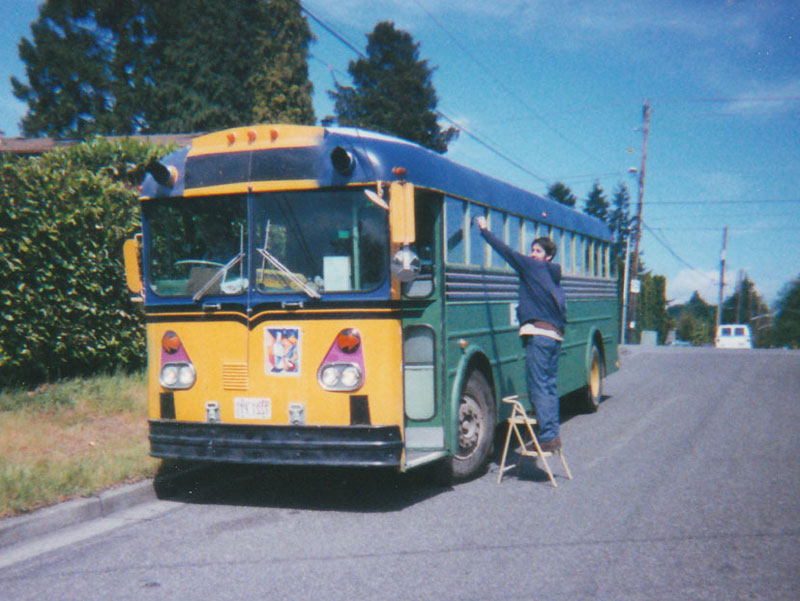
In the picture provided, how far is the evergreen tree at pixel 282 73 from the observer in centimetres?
3725

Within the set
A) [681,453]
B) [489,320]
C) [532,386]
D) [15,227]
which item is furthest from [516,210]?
[15,227]

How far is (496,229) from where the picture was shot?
26.8ft

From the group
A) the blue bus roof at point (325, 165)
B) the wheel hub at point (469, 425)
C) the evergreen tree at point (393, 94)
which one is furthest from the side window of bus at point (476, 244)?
the evergreen tree at point (393, 94)

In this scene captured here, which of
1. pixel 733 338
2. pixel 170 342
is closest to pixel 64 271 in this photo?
pixel 170 342

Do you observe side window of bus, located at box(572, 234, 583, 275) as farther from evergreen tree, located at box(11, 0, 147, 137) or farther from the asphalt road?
evergreen tree, located at box(11, 0, 147, 137)

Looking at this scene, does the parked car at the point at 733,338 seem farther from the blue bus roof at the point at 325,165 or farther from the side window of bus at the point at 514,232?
the blue bus roof at the point at 325,165

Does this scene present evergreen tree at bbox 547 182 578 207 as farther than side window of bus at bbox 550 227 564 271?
Yes

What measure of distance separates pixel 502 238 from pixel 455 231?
1.44m

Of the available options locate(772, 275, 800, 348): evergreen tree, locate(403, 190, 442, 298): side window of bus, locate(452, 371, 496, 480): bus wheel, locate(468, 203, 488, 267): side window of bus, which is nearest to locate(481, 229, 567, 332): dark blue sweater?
locate(468, 203, 488, 267): side window of bus

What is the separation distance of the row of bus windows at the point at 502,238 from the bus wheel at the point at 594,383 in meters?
1.26

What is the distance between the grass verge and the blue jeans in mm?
3333

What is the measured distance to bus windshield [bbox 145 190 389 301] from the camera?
19.7 feet

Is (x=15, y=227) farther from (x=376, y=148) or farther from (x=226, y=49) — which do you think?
(x=226, y=49)

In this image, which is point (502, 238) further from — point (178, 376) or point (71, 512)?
point (71, 512)
